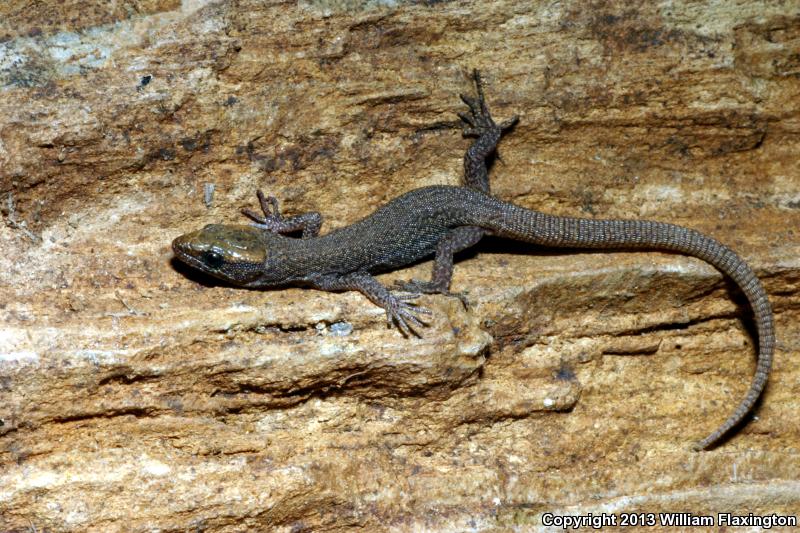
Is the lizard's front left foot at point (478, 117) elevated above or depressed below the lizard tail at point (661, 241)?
above

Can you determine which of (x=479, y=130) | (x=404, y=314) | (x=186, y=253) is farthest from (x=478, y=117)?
(x=186, y=253)

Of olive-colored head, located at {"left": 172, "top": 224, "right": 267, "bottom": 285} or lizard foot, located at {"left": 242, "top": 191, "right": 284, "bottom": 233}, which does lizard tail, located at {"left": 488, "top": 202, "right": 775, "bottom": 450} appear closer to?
lizard foot, located at {"left": 242, "top": 191, "right": 284, "bottom": 233}

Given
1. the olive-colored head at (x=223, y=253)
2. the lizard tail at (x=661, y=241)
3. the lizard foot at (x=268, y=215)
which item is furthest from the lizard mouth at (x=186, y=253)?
the lizard tail at (x=661, y=241)

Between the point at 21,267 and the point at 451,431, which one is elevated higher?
the point at 21,267

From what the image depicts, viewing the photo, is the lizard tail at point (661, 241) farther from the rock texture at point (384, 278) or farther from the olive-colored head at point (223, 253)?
the olive-colored head at point (223, 253)

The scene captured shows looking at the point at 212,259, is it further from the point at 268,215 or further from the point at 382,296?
the point at 382,296

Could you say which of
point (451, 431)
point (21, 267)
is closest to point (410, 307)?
point (451, 431)

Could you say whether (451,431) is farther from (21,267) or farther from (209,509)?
(21,267)
